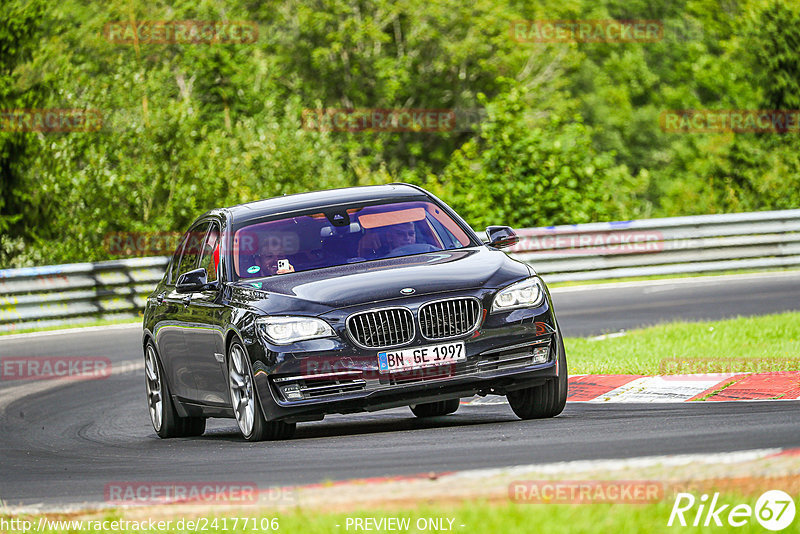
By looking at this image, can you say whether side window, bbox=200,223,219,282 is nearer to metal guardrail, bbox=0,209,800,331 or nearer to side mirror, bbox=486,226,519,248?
side mirror, bbox=486,226,519,248

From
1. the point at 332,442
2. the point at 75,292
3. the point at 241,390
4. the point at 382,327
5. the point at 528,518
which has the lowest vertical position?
the point at 75,292

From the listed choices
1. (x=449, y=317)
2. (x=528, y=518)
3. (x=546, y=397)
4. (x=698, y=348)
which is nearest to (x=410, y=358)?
(x=449, y=317)

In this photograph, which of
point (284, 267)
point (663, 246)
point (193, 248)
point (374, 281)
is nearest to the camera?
point (374, 281)

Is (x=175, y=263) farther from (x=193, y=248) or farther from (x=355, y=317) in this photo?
(x=355, y=317)

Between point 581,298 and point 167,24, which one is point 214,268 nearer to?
point 581,298

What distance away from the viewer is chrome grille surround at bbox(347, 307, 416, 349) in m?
8.36

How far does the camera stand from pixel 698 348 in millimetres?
13008

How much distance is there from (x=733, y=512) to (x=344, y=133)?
1888 inches

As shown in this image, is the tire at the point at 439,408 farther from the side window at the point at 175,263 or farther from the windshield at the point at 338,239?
the side window at the point at 175,263

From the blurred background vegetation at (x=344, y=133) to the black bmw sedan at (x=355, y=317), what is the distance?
1574 cm

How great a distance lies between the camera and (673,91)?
7625 cm

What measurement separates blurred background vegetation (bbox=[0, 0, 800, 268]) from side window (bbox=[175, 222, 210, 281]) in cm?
1418

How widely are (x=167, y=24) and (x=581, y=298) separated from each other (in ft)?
90.0

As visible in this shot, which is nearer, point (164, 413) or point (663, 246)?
point (164, 413)
